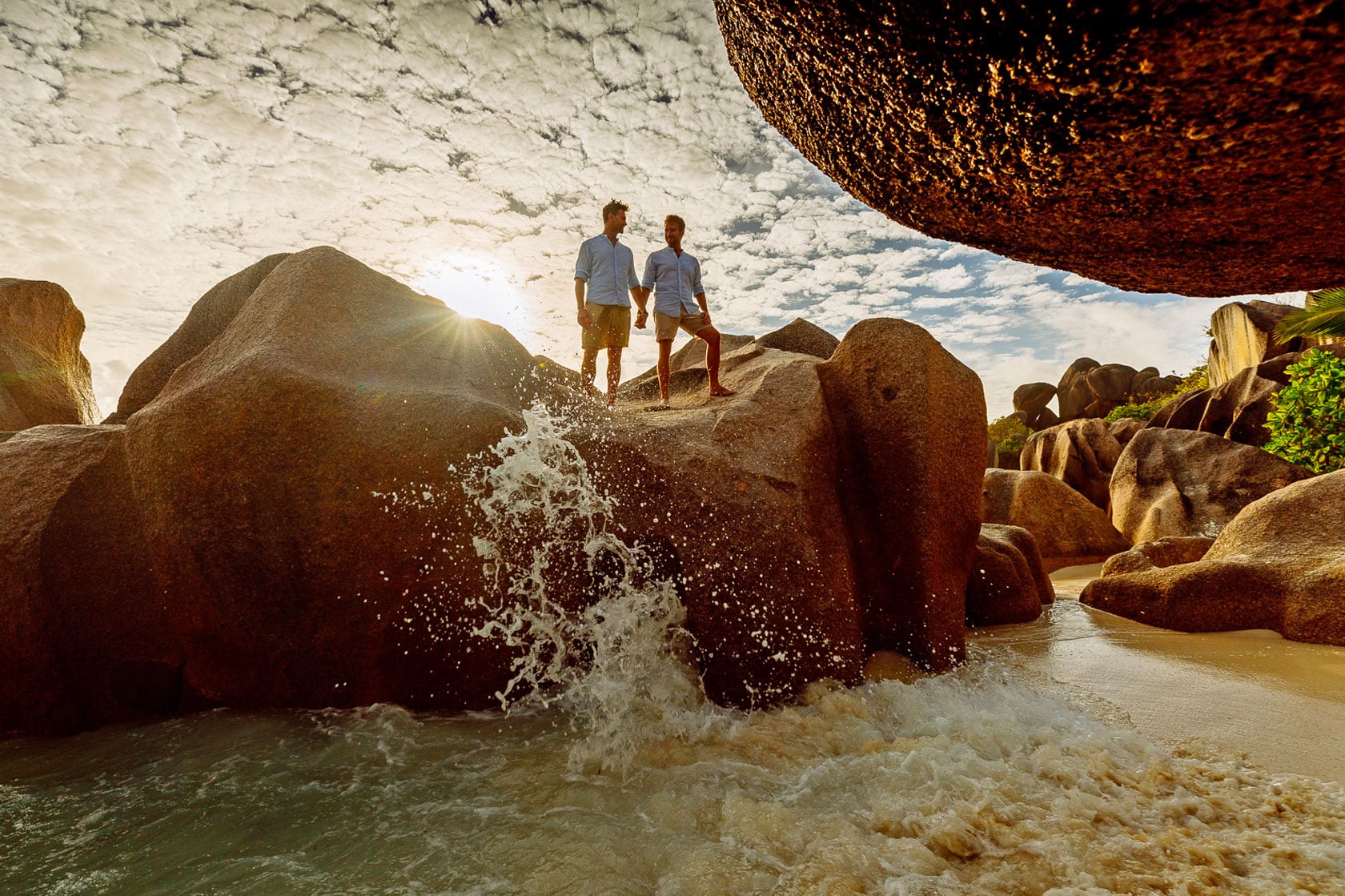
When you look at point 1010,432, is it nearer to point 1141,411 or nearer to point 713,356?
point 1141,411

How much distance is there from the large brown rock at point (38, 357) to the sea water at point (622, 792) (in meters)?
10.1

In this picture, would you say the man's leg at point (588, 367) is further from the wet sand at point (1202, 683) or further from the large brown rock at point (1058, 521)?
the large brown rock at point (1058, 521)

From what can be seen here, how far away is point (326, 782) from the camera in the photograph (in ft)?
10.0

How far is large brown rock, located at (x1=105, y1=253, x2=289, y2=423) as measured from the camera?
240 inches

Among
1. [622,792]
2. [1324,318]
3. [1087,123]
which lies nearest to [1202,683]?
[622,792]

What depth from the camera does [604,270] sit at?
6465 mm

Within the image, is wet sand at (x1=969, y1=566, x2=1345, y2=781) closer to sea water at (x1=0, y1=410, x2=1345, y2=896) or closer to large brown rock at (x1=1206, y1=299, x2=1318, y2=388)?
sea water at (x1=0, y1=410, x2=1345, y2=896)

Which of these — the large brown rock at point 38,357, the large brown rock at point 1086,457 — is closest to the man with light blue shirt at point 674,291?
the large brown rock at point 38,357

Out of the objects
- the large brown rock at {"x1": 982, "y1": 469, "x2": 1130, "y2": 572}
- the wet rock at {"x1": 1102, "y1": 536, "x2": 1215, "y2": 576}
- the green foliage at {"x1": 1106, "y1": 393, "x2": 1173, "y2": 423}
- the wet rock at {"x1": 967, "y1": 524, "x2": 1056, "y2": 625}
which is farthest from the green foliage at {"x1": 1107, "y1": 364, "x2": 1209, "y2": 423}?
the wet rock at {"x1": 967, "y1": 524, "x2": 1056, "y2": 625}

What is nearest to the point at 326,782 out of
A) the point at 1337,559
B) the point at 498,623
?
the point at 498,623

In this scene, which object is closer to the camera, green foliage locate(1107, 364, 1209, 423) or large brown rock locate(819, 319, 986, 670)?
large brown rock locate(819, 319, 986, 670)

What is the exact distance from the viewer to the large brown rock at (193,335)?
6.10 meters

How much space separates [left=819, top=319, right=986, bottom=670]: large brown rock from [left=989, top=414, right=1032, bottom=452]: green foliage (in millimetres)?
32383

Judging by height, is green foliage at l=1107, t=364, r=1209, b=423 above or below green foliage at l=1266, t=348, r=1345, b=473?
above
